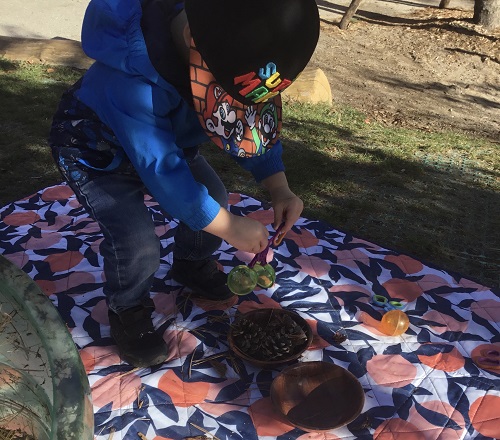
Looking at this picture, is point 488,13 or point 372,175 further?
point 488,13

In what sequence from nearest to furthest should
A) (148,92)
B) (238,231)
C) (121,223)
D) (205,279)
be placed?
(148,92)
(238,231)
(121,223)
(205,279)

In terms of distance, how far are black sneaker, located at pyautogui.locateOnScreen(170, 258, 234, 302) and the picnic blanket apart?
0.05 m

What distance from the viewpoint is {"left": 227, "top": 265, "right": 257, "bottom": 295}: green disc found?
7.23 ft

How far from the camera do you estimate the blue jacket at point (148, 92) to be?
1666mm

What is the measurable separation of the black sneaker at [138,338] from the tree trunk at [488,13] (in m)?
7.90

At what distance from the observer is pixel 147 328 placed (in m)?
2.17

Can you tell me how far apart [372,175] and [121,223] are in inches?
87.4

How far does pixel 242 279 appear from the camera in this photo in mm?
2207

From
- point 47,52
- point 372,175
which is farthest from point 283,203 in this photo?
point 47,52

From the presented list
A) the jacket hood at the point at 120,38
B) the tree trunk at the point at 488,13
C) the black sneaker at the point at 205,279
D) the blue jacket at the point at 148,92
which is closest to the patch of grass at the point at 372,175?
the black sneaker at the point at 205,279

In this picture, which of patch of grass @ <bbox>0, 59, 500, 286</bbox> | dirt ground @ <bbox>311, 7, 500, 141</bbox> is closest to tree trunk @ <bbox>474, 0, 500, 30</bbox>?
dirt ground @ <bbox>311, 7, 500, 141</bbox>

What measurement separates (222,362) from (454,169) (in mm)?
2498

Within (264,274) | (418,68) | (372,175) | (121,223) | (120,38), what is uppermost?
(120,38)

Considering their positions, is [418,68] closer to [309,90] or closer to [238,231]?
[309,90]
